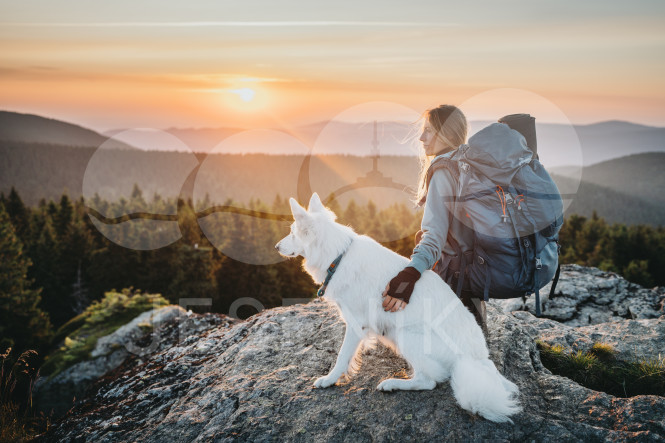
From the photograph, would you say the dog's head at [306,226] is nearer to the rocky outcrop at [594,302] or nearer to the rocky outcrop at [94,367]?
the rocky outcrop at [594,302]

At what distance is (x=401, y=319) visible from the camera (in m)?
4.27

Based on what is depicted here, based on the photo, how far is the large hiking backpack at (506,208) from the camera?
411cm

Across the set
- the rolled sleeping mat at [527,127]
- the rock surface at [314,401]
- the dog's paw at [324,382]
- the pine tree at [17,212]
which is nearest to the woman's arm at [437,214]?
the rolled sleeping mat at [527,127]

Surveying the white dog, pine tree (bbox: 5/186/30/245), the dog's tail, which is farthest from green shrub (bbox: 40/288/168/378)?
pine tree (bbox: 5/186/30/245)

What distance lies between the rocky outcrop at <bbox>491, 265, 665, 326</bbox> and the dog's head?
565 centimetres

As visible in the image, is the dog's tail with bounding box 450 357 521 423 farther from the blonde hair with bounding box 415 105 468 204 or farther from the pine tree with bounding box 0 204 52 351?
the pine tree with bounding box 0 204 52 351

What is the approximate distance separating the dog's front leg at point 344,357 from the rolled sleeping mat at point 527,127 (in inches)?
126

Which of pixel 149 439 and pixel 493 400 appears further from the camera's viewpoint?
pixel 149 439

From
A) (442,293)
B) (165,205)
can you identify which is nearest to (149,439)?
(442,293)

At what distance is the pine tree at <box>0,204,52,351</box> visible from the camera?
27.1 m

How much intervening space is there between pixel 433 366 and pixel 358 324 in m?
0.96

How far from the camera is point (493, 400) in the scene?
12.4 feet

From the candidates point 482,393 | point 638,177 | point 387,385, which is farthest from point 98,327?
point 638,177

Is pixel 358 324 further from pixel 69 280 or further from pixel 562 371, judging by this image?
pixel 69 280
